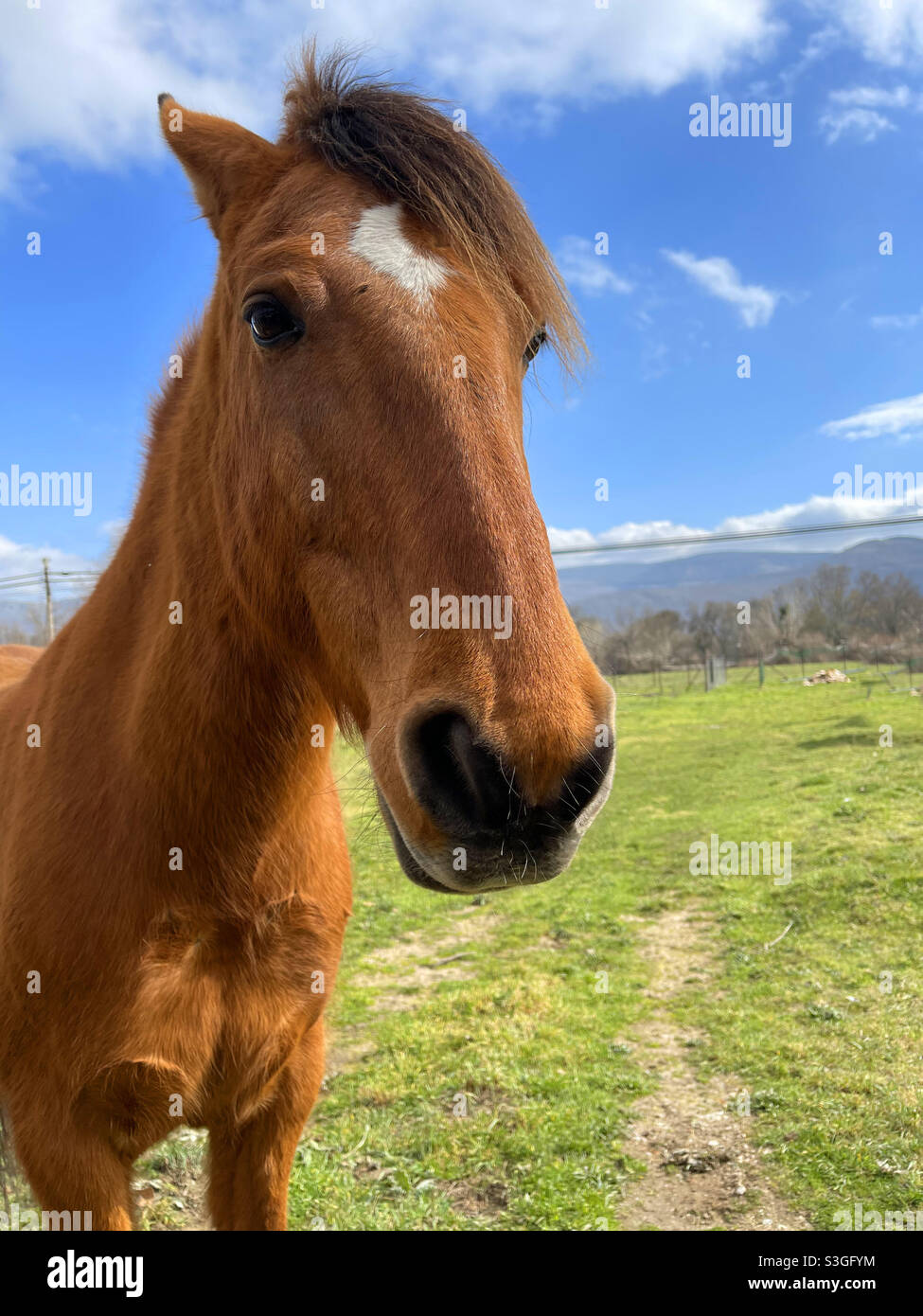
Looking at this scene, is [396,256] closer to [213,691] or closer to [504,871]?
[213,691]

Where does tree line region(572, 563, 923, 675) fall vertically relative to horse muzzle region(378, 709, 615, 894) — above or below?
above

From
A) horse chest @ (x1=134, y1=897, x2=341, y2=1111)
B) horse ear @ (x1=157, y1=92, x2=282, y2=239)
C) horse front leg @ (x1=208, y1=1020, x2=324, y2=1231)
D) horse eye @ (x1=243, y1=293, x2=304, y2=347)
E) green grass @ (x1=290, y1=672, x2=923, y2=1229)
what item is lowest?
green grass @ (x1=290, y1=672, x2=923, y2=1229)

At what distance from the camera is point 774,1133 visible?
432 cm

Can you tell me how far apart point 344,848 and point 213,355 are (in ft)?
5.65

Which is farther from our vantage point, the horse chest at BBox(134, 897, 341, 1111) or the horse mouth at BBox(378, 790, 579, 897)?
the horse chest at BBox(134, 897, 341, 1111)

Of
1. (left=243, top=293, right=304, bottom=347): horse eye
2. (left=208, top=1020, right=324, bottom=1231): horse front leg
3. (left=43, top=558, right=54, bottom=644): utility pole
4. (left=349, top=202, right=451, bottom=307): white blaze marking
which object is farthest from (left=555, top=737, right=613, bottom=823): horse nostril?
(left=43, top=558, right=54, bottom=644): utility pole

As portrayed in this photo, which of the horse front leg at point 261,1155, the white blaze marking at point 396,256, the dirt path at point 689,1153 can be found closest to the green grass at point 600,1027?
the dirt path at point 689,1153

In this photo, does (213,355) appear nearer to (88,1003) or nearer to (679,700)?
(88,1003)

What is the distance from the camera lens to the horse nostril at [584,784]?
1450 mm

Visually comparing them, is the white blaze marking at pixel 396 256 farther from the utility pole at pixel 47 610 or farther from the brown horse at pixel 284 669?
the utility pole at pixel 47 610

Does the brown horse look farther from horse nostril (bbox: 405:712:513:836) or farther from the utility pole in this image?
the utility pole

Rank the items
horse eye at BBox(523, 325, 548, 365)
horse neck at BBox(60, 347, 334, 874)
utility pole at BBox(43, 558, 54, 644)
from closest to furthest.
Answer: horse neck at BBox(60, 347, 334, 874)
horse eye at BBox(523, 325, 548, 365)
utility pole at BBox(43, 558, 54, 644)

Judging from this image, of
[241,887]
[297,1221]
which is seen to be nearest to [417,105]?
[241,887]

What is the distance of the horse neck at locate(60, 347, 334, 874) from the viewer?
2154mm
